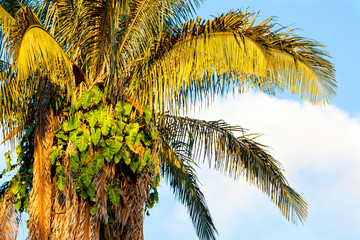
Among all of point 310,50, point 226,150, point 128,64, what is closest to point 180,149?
point 226,150

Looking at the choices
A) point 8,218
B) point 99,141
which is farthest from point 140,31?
point 8,218

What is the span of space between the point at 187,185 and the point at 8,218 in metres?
4.36

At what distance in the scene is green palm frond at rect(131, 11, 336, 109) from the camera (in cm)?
981

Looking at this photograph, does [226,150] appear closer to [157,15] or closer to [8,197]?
[157,15]

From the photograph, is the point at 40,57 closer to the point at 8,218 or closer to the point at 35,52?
the point at 35,52

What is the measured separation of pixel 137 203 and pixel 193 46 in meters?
2.68

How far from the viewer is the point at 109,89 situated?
32.4 feet

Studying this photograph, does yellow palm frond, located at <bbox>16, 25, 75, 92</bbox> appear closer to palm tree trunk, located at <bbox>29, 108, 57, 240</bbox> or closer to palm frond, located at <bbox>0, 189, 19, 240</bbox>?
palm tree trunk, located at <bbox>29, 108, 57, 240</bbox>

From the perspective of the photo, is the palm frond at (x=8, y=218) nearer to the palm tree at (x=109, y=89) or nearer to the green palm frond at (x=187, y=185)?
the palm tree at (x=109, y=89)


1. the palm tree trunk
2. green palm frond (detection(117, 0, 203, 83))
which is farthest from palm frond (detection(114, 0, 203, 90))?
the palm tree trunk

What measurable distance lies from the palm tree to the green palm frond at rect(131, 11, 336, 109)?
0.02 m

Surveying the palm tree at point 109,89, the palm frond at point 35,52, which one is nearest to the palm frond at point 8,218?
the palm tree at point 109,89

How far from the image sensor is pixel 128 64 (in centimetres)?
1056

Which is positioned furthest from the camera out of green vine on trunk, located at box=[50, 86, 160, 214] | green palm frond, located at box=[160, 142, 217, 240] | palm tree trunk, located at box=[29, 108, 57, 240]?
green palm frond, located at box=[160, 142, 217, 240]
